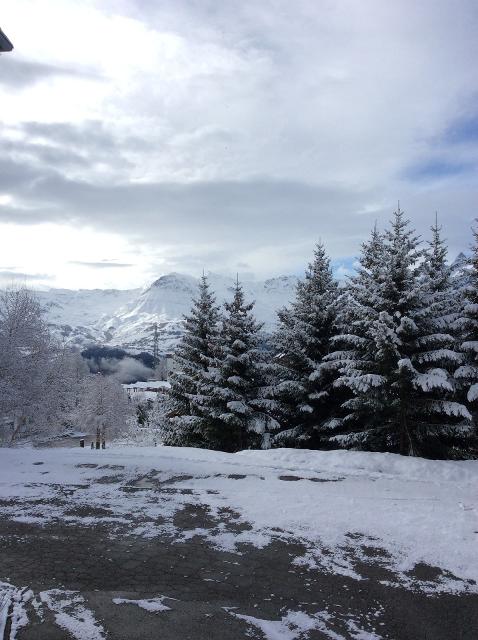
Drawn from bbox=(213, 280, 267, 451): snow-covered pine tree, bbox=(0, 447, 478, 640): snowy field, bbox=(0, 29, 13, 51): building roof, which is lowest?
bbox=(0, 447, 478, 640): snowy field

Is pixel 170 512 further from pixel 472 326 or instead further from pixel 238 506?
pixel 472 326

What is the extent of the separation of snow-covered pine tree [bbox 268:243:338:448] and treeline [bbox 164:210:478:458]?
0.15 ft

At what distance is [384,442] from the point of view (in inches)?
596

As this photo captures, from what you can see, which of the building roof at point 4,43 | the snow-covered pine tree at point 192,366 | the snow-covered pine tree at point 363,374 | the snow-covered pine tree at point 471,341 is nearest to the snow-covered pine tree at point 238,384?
the snow-covered pine tree at point 192,366

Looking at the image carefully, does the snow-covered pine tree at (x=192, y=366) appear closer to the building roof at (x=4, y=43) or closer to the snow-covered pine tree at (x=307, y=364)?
the snow-covered pine tree at (x=307, y=364)

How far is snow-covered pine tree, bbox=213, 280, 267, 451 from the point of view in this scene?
58.7 ft

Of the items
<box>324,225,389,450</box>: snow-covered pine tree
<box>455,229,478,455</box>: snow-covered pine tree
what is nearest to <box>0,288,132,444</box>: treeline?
<box>324,225,389,450</box>: snow-covered pine tree

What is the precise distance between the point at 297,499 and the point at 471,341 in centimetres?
862

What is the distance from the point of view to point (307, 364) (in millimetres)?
17719

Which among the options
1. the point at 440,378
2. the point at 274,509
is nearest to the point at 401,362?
the point at 440,378

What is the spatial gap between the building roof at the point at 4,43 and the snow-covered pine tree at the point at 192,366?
48.0 ft

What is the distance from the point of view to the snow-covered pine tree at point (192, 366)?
20875mm

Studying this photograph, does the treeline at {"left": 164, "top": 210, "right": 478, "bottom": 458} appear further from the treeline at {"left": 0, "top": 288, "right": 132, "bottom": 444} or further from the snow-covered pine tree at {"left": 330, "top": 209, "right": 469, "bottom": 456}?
the treeline at {"left": 0, "top": 288, "right": 132, "bottom": 444}

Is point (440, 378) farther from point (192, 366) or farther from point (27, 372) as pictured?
point (27, 372)
